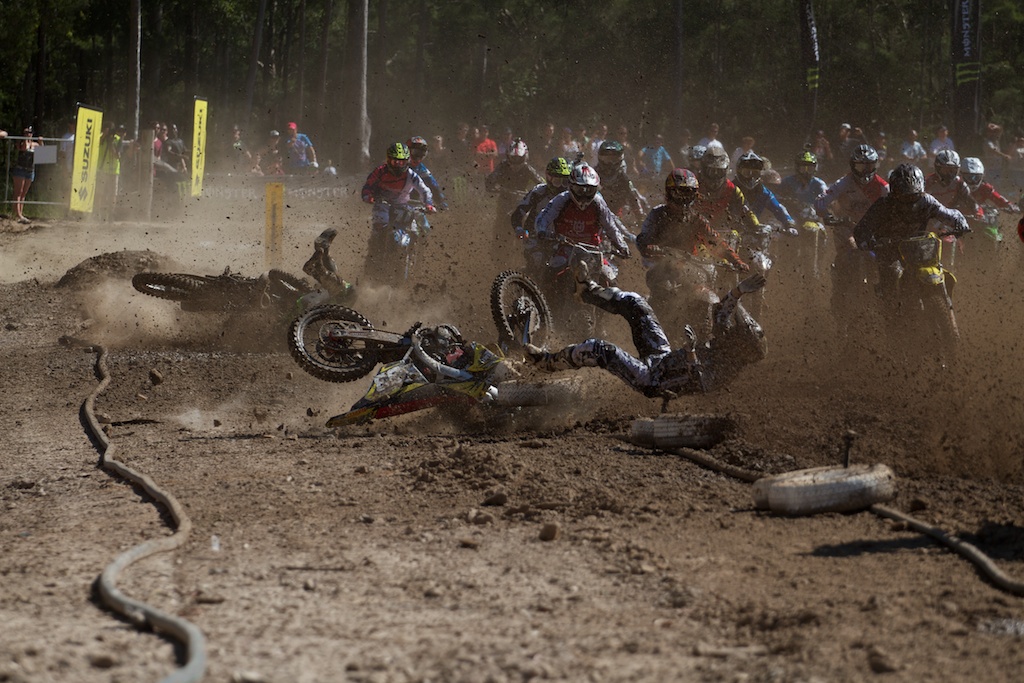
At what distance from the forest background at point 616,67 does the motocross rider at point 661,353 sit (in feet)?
95.7

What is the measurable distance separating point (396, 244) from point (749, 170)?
4603 millimetres

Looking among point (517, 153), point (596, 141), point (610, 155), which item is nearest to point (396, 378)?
point (610, 155)

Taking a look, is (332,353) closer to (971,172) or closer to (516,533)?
(516,533)

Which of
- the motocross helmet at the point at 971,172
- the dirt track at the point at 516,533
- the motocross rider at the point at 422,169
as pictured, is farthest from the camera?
the motocross rider at the point at 422,169

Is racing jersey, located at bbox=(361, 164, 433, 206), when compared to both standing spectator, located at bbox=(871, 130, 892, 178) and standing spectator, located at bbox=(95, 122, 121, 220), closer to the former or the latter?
standing spectator, located at bbox=(871, 130, 892, 178)

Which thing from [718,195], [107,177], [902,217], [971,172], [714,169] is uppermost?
[107,177]

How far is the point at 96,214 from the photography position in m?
28.0

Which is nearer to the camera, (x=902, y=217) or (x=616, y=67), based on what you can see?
(x=902, y=217)

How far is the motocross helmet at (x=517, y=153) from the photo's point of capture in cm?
1881

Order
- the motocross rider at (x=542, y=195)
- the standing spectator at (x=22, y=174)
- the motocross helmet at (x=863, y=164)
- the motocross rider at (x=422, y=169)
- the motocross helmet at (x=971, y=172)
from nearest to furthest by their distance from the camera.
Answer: the motocross rider at (x=542, y=195), the motocross helmet at (x=863, y=164), the motocross helmet at (x=971, y=172), the motocross rider at (x=422, y=169), the standing spectator at (x=22, y=174)

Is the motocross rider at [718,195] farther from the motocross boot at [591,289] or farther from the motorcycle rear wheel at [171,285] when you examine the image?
the motorcycle rear wheel at [171,285]

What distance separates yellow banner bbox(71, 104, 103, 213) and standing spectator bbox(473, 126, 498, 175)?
8.07 meters

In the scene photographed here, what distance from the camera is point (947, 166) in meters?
16.0

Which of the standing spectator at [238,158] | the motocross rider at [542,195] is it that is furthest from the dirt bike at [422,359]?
the standing spectator at [238,158]
